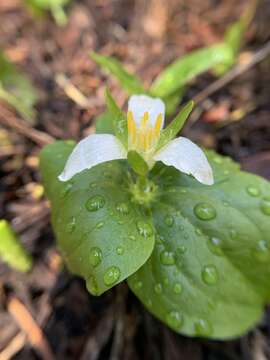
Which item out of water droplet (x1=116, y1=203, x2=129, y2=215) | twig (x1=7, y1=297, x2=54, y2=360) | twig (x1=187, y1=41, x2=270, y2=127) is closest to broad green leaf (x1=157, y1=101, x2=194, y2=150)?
water droplet (x1=116, y1=203, x2=129, y2=215)

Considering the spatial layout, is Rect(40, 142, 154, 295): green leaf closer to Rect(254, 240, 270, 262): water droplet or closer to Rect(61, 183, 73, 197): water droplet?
Rect(61, 183, 73, 197): water droplet

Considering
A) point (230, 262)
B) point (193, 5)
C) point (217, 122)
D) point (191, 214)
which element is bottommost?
point (230, 262)

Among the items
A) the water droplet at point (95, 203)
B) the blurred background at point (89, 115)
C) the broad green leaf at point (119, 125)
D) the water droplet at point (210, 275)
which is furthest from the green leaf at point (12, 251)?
the water droplet at point (210, 275)

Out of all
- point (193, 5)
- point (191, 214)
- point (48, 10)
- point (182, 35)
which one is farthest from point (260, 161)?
point (48, 10)

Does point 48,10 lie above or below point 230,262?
above

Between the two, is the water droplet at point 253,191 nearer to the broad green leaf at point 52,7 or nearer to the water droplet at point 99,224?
the water droplet at point 99,224

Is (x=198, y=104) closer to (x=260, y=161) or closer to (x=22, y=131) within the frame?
(x=260, y=161)
